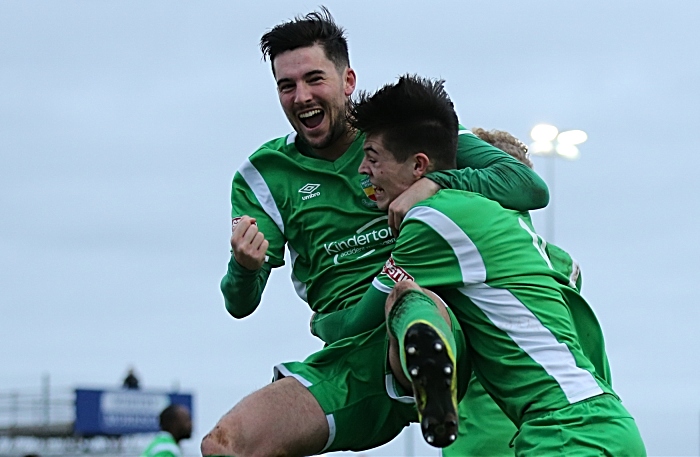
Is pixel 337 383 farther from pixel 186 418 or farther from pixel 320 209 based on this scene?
pixel 186 418

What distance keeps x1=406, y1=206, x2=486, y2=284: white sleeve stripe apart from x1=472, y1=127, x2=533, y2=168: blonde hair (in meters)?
1.69

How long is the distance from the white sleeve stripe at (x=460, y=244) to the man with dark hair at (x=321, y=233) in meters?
0.24

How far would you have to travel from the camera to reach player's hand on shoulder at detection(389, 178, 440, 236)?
5.28 meters

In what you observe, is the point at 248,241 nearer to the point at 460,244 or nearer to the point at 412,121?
the point at 412,121

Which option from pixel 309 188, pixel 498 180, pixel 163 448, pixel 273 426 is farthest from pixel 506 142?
pixel 163 448

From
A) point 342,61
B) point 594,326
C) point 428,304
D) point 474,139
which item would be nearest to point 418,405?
point 428,304

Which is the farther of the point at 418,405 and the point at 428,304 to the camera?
the point at 428,304

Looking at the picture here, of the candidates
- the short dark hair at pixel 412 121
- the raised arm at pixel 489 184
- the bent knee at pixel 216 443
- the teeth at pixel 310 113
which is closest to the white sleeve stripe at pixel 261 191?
the teeth at pixel 310 113

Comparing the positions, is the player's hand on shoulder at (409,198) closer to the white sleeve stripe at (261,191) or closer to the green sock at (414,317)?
the green sock at (414,317)

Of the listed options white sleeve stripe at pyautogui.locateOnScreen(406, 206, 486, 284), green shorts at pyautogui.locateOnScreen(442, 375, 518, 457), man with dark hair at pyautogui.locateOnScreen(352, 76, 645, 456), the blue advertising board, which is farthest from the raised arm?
the blue advertising board

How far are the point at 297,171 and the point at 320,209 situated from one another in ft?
0.85

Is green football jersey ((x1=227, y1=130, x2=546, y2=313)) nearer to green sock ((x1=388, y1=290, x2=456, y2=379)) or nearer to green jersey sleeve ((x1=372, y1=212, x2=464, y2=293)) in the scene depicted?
green jersey sleeve ((x1=372, y1=212, x2=464, y2=293))

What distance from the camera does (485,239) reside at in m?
5.05

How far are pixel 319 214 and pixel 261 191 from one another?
35 centimetres
